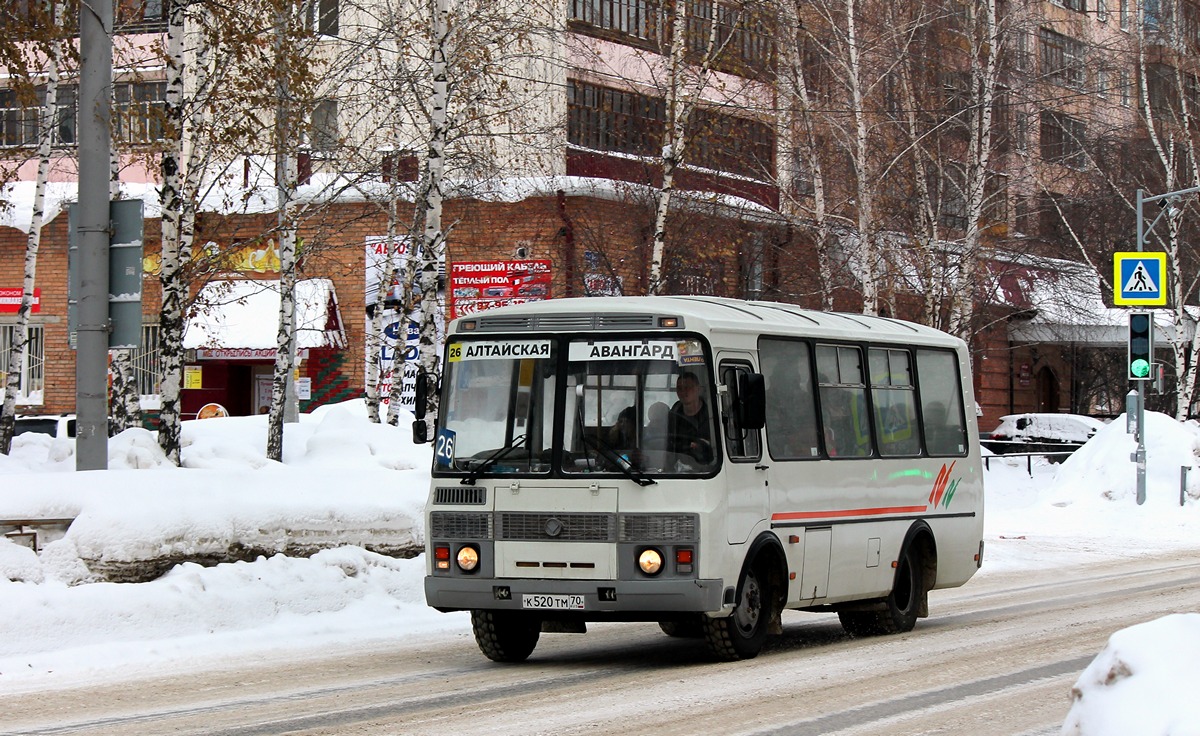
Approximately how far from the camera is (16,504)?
13.1 metres

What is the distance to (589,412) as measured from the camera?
1176 cm

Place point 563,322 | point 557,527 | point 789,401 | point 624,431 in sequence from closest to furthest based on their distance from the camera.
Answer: point 557,527 < point 624,431 < point 563,322 < point 789,401

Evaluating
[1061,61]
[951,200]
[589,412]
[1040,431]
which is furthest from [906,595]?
[1040,431]

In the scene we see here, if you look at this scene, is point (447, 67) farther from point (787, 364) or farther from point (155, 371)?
point (155, 371)

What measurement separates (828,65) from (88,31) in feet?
68.2

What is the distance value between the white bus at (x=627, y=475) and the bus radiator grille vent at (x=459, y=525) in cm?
1

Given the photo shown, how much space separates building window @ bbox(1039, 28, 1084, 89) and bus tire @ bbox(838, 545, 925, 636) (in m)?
21.3

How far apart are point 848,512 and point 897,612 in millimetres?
1473

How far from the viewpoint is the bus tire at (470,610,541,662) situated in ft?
39.6

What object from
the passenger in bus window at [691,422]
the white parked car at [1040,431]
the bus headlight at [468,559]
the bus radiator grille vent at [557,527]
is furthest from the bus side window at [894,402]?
the white parked car at [1040,431]

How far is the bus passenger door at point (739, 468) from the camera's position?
1175 centimetres

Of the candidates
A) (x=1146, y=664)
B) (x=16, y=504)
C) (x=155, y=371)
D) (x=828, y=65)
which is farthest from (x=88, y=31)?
(x=155, y=371)

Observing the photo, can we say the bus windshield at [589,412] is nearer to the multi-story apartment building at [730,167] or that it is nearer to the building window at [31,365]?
the multi-story apartment building at [730,167]

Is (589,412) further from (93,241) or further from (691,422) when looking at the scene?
(93,241)
